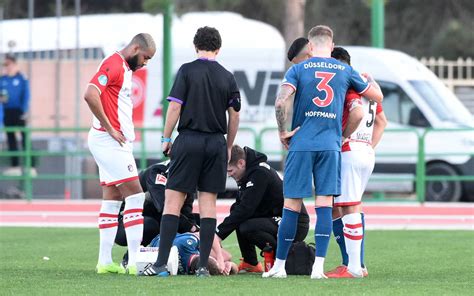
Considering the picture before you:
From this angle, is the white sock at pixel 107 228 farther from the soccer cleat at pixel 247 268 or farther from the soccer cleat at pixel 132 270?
the soccer cleat at pixel 247 268

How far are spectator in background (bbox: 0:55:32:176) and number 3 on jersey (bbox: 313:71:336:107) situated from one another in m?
13.7

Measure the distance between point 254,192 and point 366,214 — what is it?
9547 mm

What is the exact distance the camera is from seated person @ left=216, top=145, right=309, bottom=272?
10695mm

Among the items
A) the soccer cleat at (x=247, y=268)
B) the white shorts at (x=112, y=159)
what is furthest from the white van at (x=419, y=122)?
the white shorts at (x=112, y=159)

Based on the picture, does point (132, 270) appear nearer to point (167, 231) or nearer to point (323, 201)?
point (167, 231)

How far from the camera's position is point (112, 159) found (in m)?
10.7

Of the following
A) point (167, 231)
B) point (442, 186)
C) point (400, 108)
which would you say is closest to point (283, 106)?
point (167, 231)

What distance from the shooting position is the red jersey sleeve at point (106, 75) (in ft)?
34.6

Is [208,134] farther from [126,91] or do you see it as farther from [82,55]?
[82,55]

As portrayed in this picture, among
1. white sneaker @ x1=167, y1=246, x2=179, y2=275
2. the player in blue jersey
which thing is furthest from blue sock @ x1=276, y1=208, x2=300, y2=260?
white sneaker @ x1=167, y1=246, x2=179, y2=275

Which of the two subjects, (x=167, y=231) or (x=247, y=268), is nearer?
(x=167, y=231)

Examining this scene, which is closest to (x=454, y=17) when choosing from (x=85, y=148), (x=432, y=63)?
(x=432, y=63)

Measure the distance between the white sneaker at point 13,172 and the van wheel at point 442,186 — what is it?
23.9ft

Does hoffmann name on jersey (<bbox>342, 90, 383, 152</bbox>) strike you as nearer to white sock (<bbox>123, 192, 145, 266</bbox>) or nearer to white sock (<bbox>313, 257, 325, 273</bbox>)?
white sock (<bbox>313, 257, 325, 273</bbox>)
